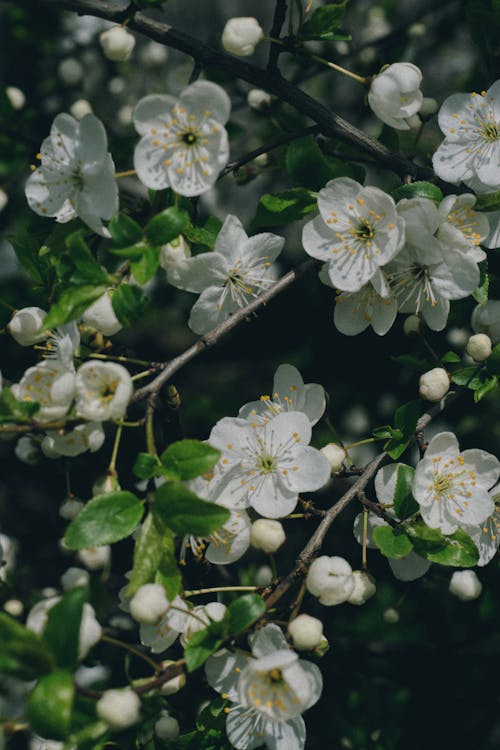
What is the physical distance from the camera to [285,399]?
183 centimetres

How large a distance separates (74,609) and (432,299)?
3.23 feet

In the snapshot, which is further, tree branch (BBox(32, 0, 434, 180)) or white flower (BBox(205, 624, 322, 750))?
tree branch (BBox(32, 0, 434, 180))

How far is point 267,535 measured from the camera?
5.15 ft

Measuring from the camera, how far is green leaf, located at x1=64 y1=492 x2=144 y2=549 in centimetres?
139

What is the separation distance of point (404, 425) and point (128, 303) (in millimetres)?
647

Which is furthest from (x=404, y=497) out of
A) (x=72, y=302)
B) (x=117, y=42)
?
(x=117, y=42)

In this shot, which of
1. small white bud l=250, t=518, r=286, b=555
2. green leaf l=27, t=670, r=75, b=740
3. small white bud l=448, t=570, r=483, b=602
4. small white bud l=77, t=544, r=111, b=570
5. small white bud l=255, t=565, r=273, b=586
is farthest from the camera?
small white bud l=255, t=565, r=273, b=586

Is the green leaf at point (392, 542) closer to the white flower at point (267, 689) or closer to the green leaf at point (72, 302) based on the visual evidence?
Answer: the white flower at point (267, 689)

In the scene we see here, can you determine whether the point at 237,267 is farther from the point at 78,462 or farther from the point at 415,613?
the point at 415,613

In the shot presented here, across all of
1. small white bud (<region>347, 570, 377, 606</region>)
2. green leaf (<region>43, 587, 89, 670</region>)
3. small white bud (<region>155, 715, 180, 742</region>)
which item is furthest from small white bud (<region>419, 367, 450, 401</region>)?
small white bud (<region>155, 715, 180, 742</region>)

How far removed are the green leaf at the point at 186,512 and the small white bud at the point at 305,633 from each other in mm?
264

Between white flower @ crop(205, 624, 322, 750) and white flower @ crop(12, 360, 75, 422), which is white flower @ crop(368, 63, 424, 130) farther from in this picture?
white flower @ crop(205, 624, 322, 750)

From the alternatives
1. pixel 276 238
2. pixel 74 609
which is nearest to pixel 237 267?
pixel 276 238

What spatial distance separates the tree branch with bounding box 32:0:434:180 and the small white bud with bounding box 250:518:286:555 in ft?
2.90
